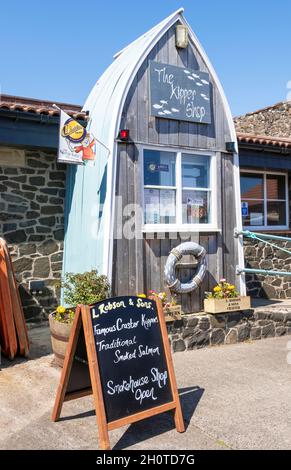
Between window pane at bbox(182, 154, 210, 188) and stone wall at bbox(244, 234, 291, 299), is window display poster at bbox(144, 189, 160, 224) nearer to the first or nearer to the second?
window pane at bbox(182, 154, 210, 188)

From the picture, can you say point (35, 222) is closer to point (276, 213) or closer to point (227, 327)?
point (227, 327)

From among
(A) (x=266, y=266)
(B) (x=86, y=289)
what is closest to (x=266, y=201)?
(A) (x=266, y=266)

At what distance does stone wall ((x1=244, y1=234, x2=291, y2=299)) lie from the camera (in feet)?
32.1

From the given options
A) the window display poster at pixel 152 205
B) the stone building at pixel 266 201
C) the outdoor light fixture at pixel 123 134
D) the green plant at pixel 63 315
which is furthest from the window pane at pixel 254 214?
the green plant at pixel 63 315

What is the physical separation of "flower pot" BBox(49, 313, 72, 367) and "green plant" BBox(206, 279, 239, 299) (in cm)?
269

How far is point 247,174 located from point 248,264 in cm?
249

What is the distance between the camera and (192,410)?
14.5 ft

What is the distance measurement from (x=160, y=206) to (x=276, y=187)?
5231 mm

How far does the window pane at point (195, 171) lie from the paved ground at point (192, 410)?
295 centimetres

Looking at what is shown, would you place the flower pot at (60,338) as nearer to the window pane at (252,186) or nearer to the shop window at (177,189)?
the shop window at (177,189)

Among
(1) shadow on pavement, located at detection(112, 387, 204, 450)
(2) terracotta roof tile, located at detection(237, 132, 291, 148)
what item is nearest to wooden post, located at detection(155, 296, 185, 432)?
(1) shadow on pavement, located at detection(112, 387, 204, 450)

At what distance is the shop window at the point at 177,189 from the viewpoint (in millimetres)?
7180

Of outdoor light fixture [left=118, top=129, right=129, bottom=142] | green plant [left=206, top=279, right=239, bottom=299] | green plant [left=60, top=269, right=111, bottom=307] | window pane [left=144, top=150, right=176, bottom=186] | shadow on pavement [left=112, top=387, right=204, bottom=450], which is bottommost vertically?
shadow on pavement [left=112, top=387, right=204, bottom=450]

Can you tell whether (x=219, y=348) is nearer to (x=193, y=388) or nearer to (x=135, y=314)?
(x=193, y=388)
